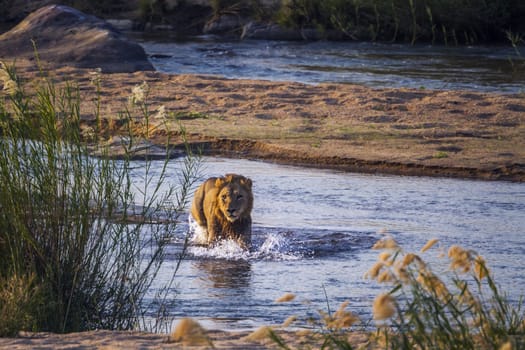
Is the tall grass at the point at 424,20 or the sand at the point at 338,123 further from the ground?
the tall grass at the point at 424,20

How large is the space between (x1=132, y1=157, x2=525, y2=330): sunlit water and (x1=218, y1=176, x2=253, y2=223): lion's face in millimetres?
311

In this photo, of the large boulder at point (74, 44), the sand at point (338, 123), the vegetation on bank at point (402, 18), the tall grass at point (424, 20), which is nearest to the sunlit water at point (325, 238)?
the sand at point (338, 123)

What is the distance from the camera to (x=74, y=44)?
21.2 metres

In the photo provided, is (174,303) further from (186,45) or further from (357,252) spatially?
(186,45)

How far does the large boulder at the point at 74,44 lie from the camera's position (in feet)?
67.7

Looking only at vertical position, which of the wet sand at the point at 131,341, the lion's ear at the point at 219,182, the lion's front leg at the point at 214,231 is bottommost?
the lion's front leg at the point at 214,231

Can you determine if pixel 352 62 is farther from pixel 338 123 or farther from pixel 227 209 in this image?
pixel 227 209

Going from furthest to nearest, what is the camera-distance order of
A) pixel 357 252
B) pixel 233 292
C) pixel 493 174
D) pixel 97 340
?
1. pixel 493 174
2. pixel 357 252
3. pixel 233 292
4. pixel 97 340

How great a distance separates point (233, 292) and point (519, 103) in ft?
31.1

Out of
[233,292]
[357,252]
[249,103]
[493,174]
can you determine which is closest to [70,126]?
[233,292]

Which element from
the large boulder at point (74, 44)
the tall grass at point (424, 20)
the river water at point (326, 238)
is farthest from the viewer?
the tall grass at point (424, 20)

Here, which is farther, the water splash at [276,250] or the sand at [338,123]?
the sand at [338,123]

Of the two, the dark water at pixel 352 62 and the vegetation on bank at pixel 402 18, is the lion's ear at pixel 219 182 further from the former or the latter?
the vegetation on bank at pixel 402 18

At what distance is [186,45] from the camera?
2928cm
